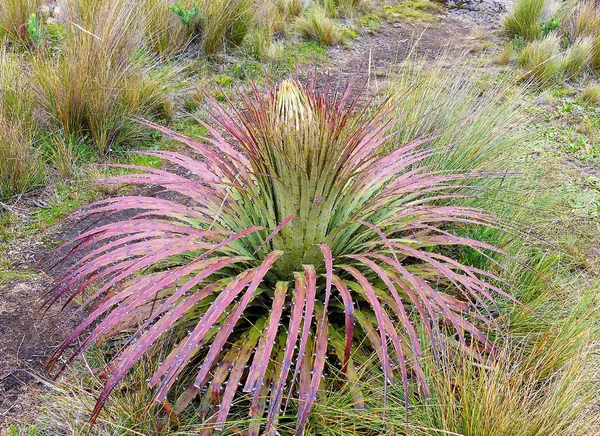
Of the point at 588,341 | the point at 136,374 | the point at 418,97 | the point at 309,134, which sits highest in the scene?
the point at 309,134

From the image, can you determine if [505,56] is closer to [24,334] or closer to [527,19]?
[527,19]

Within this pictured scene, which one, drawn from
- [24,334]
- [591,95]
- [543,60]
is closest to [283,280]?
[24,334]

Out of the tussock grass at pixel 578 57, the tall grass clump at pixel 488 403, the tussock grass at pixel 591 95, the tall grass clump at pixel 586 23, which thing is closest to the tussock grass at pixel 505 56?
the tussock grass at pixel 578 57

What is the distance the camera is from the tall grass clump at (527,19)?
21.6ft

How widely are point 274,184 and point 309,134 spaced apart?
28cm

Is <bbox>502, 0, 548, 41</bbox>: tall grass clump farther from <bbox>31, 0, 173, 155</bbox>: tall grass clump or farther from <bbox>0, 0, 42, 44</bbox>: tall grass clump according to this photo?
<bbox>0, 0, 42, 44</bbox>: tall grass clump

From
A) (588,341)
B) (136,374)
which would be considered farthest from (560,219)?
(136,374)

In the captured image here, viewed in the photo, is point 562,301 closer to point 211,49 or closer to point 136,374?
point 136,374

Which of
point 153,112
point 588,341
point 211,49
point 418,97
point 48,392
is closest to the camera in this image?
point 588,341

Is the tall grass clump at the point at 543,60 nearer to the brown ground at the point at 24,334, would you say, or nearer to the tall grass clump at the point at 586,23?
the tall grass clump at the point at 586,23

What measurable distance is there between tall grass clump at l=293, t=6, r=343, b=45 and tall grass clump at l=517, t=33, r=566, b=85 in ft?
6.69

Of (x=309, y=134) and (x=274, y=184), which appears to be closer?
(x=309, y=134)

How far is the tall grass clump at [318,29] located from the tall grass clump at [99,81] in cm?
240

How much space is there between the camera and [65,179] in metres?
3.60
